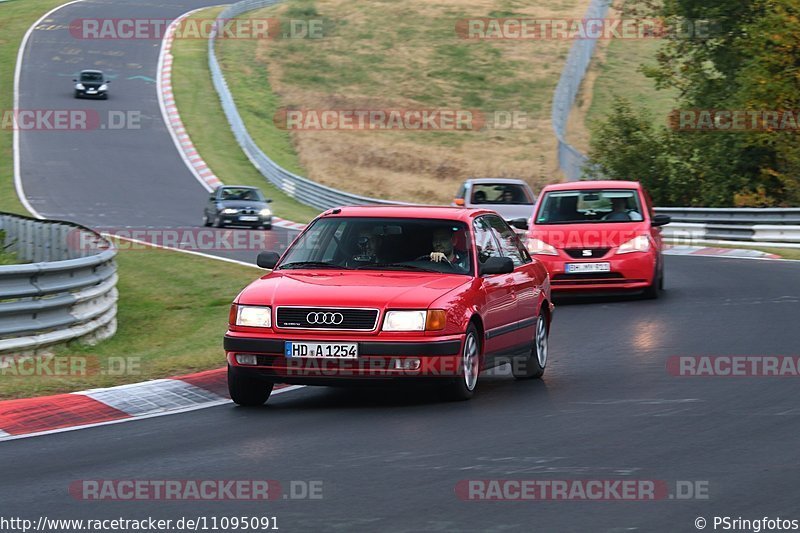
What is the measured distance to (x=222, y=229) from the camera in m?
33.5

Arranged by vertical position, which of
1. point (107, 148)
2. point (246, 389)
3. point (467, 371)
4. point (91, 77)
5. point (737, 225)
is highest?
point (467, 371)

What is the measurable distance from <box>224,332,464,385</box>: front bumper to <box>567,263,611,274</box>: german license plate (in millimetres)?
8406

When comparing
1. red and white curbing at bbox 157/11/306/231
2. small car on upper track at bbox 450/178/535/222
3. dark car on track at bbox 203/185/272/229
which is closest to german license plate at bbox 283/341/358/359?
small car on upper track at bbox 450/178/535/222

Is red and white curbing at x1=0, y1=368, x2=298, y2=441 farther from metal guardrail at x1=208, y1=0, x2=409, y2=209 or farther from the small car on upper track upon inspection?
metal guardrail at x1=208, y1=0, x2=409, y2=209

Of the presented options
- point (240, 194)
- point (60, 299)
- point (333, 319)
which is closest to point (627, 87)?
point (240, 194)

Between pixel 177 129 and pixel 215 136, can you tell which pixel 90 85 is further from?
pixel 215 136

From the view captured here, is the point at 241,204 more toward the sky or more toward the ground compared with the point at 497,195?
more toward the ground

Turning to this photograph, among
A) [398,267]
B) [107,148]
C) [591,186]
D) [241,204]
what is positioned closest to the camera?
[398,267]

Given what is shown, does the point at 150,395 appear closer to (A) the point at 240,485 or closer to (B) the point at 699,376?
(A) the point at 240,485

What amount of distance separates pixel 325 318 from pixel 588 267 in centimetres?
881

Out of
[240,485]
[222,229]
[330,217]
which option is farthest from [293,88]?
[240,485]

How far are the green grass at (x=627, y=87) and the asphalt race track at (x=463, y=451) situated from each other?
44466 mm

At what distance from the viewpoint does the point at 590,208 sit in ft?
62.6

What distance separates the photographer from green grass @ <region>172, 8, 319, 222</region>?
45.5 m
